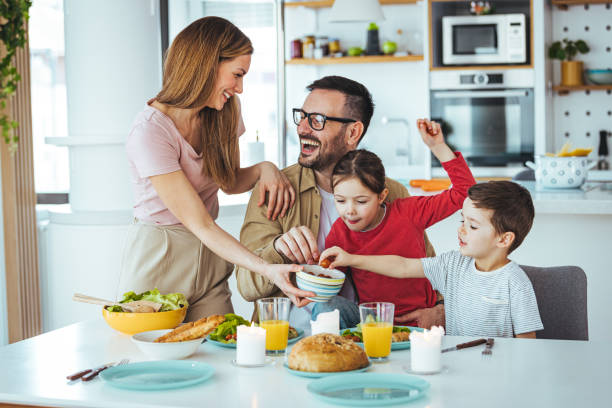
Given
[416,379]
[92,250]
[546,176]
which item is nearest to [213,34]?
[416,379]

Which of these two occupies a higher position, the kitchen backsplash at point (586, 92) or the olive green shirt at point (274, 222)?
the kitchen backsplash at point (586, 92)

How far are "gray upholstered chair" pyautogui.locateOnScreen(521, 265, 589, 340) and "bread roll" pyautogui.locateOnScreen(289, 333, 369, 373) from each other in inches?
31.4

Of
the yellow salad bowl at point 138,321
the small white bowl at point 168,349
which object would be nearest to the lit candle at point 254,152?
the yellow salad bowl at point 138,321

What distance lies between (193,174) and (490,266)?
92 centimetres

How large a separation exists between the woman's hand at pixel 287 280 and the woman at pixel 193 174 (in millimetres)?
37

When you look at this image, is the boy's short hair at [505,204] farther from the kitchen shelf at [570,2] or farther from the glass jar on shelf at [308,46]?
the glass jar on shelf at [308,46]

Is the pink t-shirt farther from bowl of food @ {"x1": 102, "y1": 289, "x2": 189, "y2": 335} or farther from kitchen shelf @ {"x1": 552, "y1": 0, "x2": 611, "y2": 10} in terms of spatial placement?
kitchen shelf @ {"x1": 552, "y1": 0, "x2": 611, "y2": 10}

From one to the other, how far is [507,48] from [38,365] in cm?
451

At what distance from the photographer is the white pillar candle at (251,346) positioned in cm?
146

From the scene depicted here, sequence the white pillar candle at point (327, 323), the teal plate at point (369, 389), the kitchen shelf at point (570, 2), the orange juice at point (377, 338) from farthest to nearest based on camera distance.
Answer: the kitchen shelf at point (570, 2) → the white pillar candle at point (327, 323) → the orange juice at point (377, 338) → the teal plate at point (369, 389)

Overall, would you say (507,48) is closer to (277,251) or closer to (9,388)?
(277,251)

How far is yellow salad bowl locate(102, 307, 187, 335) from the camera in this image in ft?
5.67

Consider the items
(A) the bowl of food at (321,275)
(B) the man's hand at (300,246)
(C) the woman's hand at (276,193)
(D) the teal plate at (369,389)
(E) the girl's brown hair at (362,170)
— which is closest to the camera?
(D) the teal plate at (369,389)

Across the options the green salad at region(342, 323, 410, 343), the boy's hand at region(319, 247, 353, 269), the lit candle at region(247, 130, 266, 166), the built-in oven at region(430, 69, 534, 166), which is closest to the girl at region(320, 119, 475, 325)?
the boy's hand at region(319, 247, 353, 269)
